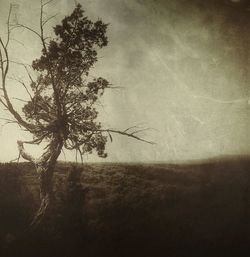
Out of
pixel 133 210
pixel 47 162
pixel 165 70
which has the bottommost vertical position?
pixel 133 210

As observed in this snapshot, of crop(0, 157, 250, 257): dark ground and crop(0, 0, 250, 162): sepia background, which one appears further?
crop(0, 0, 250, 162): sepia background

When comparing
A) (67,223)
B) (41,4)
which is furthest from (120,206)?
(41,4)

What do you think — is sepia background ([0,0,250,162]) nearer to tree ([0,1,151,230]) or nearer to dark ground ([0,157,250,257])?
tree ([0,1,151,230])

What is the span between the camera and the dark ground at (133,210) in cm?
358

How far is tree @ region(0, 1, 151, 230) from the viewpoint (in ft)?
12.2

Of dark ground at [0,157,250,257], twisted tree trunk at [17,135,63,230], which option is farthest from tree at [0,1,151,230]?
Result: dark ground at [0,157,250,257]

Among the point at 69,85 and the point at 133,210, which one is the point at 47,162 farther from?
the point at 133,210

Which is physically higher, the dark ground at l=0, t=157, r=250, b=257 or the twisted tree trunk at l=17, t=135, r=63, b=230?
the twisted tree trunk at l=17, t=135, r=63, b=230

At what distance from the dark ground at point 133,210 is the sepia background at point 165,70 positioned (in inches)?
9.1

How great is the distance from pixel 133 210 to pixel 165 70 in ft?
4.30

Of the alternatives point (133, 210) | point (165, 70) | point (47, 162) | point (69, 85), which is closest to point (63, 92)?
point (69, 85)

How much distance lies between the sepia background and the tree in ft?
0.23

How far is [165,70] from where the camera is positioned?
148 inches

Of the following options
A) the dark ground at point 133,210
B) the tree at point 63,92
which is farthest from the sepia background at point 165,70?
the dark ground at point 133,210
